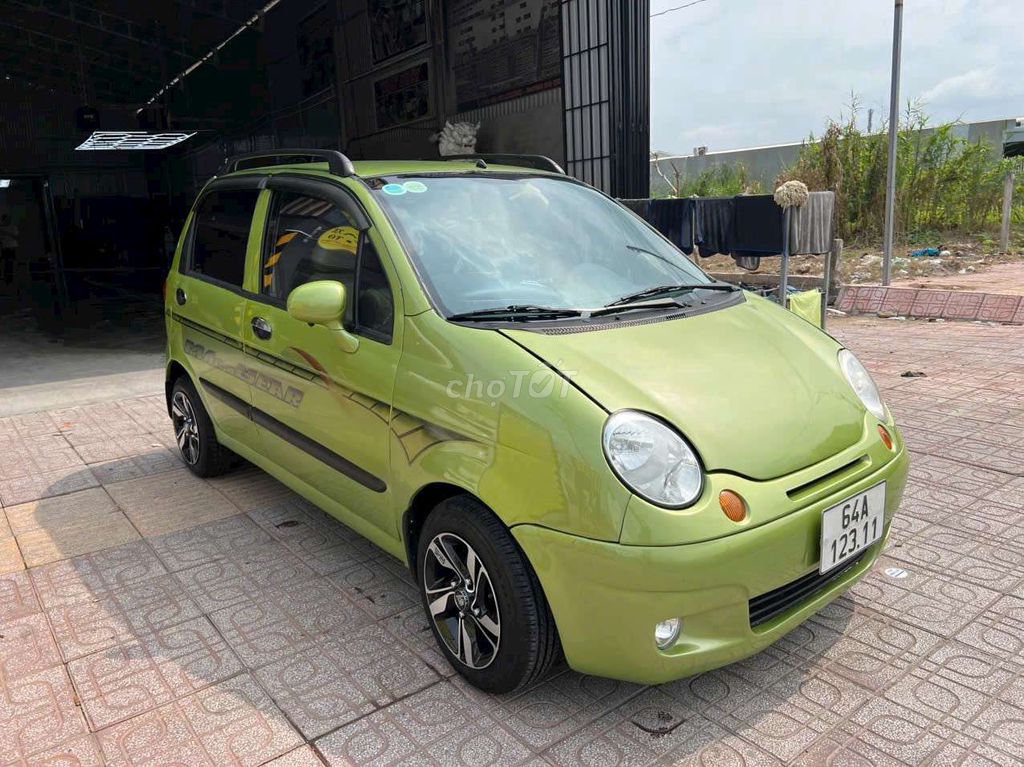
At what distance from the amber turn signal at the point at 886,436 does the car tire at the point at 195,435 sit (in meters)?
3.45

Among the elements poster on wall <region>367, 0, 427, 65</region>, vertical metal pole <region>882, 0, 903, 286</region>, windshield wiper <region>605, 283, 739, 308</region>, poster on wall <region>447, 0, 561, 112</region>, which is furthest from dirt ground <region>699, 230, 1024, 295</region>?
windshield wiper <region>605, 283, 739, 308</region>

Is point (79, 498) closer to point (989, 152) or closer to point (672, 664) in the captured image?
point (672, 664)

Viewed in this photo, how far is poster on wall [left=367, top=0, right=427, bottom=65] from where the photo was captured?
36.8 feet

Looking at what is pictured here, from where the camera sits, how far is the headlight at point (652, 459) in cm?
202

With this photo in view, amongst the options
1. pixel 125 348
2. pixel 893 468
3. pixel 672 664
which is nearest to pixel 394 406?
pixel 672 664

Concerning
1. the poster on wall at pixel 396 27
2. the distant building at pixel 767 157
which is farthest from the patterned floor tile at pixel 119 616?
the distant building at pixel 767 157

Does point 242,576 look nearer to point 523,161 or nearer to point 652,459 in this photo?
point 652,459

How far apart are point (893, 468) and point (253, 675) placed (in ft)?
7.45

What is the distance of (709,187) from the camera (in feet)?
53.4

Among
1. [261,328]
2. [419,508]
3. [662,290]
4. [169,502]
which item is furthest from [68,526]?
[662,290]

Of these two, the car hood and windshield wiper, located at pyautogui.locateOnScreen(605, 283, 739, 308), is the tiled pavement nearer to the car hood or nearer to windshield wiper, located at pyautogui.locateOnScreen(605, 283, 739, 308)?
the car hood

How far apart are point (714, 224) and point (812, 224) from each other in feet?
3.92

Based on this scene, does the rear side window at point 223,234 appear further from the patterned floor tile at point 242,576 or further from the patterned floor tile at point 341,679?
the patterned floor tile at point 341,679

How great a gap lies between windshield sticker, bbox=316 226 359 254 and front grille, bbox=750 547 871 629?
6.26 feet
